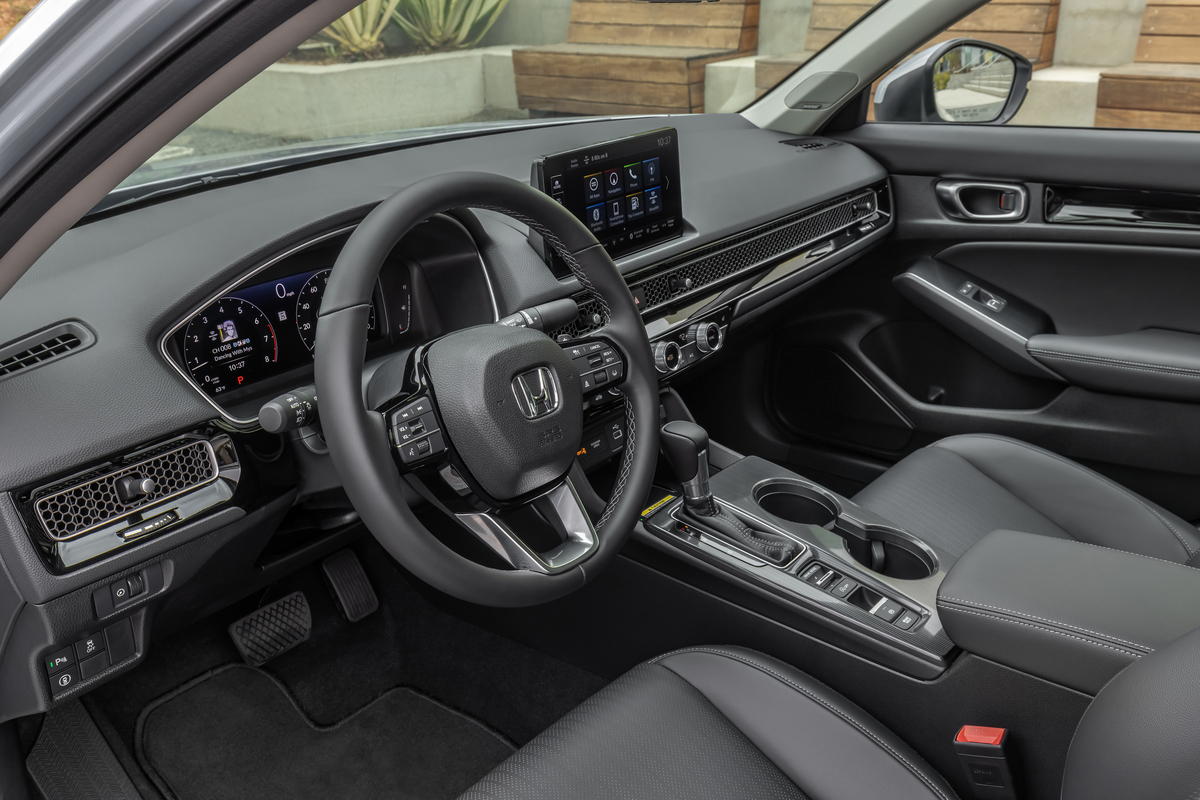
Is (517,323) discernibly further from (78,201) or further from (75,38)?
(75,38)

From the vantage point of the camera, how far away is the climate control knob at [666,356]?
1767 millimetres

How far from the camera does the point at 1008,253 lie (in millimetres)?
2258

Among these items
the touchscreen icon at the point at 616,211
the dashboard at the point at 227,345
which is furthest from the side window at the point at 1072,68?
the touchscreen icon at the point at 616,211

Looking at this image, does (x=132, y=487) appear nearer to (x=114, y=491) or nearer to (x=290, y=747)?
(x=114, y=491)

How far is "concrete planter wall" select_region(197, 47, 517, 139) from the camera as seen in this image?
5.73 feet

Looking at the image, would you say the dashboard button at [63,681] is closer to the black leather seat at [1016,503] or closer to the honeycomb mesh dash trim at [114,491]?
the honeycomb mesh dash trim at [114,491]

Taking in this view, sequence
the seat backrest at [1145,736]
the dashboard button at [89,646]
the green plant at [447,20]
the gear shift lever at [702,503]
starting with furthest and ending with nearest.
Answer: the green plant at [447,20], the gear shift lever at [702,503], the dashboard button at [89,646], the seat backrest at [1145,736]

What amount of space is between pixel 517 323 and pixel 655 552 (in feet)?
1.63

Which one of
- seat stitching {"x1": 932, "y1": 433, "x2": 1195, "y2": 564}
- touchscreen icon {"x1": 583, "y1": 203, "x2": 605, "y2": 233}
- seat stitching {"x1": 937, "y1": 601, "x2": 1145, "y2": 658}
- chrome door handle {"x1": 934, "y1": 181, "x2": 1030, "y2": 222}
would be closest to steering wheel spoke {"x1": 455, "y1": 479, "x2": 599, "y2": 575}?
seat stitching {"x1": 937, "y1": 601, "x2": 1145, "y2": 658}

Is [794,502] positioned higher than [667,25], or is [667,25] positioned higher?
[667,25]

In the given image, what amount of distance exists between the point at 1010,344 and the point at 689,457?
1087 millimetres

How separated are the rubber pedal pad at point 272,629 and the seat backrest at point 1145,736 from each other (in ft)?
4.95

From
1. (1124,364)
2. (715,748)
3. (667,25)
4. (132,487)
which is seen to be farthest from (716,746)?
(667,25)

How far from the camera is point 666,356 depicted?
5.82ft
